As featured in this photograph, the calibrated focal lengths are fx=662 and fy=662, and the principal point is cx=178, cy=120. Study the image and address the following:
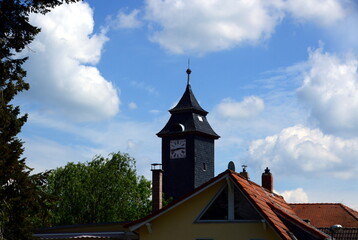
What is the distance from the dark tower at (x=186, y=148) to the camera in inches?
3457

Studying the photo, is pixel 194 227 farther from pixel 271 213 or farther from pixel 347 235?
pixel 347 235

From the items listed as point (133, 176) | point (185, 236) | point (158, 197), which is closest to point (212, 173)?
point (133, 176)

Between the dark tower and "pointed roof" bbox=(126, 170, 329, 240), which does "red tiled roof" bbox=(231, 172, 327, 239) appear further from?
the dark tower

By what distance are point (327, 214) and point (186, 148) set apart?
141ft

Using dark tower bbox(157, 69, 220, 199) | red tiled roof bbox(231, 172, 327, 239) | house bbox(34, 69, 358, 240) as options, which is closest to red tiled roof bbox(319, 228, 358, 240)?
house bbox(34, 69, 358, 240)

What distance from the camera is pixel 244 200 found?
27.0m

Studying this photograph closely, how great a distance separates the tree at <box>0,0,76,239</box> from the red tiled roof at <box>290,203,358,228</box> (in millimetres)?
26090

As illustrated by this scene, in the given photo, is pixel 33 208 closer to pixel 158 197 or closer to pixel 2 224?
pixel 2 224

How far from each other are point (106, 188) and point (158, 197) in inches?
1122

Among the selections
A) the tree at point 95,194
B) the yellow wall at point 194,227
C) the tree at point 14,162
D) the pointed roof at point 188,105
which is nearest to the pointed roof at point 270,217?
the yellow wall at point 194,227

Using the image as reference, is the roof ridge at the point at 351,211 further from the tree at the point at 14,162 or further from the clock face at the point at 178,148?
the clock face at the point at 178,148

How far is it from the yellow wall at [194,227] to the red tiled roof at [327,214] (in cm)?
1965

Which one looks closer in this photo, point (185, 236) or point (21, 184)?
point (21, 184)

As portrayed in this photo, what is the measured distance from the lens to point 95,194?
61.9 metres
